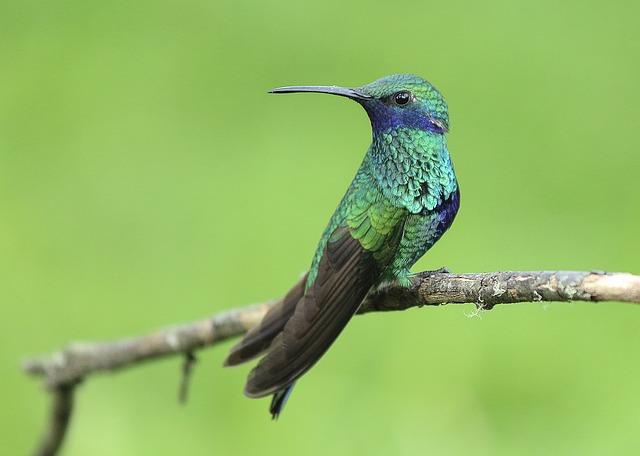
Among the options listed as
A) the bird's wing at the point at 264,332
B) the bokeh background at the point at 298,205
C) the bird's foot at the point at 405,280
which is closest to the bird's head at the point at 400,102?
the bird's foot at the point at 405,280

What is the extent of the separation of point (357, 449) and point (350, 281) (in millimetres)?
1780

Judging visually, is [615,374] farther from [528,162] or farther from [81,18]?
[81,18]

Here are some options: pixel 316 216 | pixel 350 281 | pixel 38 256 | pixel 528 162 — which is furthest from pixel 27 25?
pixel 350 281

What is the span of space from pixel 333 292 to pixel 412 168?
404 mm

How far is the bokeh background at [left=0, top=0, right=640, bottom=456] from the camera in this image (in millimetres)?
4516

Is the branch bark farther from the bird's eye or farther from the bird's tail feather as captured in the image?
the bird's eye

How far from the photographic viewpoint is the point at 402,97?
2803mm

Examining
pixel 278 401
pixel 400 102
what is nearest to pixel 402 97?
pixel 400 102

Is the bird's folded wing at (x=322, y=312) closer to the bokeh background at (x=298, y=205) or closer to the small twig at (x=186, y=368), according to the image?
the small twig at (x=186, y=368)

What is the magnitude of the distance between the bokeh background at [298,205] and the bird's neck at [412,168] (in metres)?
1.77

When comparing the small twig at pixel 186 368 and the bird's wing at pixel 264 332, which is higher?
the bird's wing at pixel 264 332

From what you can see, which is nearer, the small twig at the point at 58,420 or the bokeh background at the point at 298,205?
the small twig at the point at 58,420

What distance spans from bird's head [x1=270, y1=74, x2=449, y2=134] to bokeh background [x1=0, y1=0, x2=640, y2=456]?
6.05 ft

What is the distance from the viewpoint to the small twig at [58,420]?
3.66m
